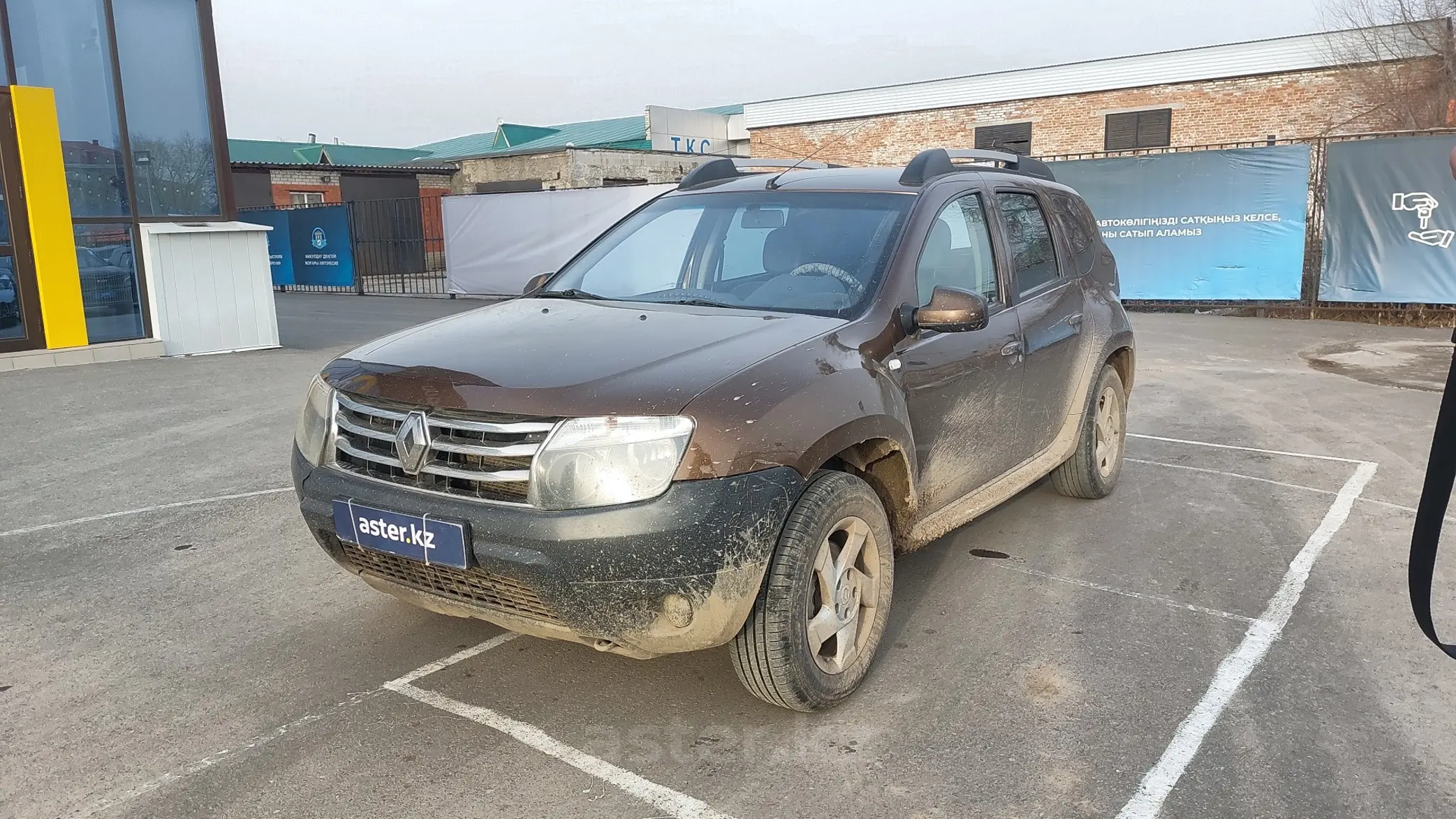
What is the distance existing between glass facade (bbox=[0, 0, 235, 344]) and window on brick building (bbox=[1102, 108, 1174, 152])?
907 inches

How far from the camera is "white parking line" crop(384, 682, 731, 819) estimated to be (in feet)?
9.09

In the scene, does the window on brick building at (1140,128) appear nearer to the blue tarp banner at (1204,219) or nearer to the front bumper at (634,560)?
the blue tarp banner at (1204,219)

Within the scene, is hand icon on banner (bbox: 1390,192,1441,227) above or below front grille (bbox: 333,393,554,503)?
above

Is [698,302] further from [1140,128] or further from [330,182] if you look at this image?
[330,182]

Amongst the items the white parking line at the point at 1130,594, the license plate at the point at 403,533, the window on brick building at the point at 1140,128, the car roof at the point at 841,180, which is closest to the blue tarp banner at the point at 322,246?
the window on brick building at the point at 1140,128

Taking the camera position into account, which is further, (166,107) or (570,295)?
(166,107)

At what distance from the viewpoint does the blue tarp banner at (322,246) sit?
86.3 ft

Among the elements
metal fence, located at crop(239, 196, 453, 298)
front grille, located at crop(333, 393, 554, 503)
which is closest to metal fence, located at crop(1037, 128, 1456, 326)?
front grille, located at crop(333, 393, 554, 503)

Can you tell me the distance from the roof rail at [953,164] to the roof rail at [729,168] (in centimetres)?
62

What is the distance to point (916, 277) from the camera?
12.6ft

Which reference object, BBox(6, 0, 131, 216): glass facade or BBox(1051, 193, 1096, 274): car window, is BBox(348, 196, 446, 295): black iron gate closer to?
BBox(6, 0, 131, 216): glass facade

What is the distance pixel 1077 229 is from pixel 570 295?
285 centimetres

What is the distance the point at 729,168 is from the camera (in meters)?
5.09

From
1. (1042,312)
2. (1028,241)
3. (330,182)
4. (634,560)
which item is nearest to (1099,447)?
(1042,312)
